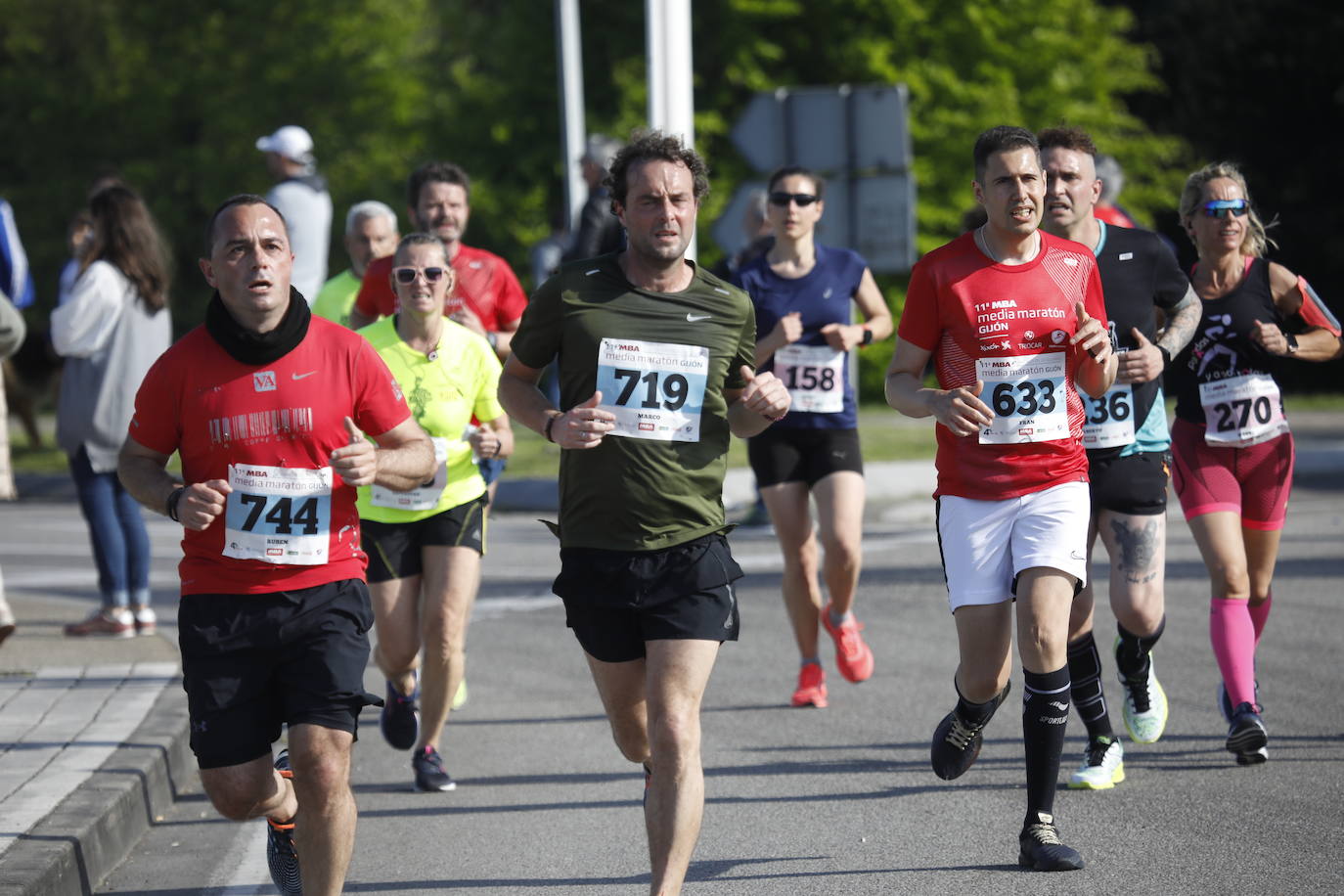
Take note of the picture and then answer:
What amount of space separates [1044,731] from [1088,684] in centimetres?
113

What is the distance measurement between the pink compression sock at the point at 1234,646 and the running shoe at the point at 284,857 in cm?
360

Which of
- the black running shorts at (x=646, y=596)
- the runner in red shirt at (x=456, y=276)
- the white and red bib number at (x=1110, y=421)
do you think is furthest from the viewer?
the runner in red shirt at (x=456, y=276)

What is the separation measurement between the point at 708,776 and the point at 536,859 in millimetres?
1230

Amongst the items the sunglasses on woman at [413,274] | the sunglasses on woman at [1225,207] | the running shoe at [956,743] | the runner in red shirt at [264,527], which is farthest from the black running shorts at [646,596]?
the sunglasses on woman at [1225,207]

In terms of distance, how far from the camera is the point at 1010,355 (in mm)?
5805

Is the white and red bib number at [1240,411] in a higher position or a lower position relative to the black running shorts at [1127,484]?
higher

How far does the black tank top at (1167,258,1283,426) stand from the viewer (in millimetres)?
7223

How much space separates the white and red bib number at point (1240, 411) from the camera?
283 inches

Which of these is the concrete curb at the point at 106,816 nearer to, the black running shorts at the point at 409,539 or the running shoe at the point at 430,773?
the running shoe at the point at 430,773

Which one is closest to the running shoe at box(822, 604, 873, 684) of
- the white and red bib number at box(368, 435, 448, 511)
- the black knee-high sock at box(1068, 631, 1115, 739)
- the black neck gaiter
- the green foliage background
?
the black knee-high sock at box(1068, 631, 1115, 739)

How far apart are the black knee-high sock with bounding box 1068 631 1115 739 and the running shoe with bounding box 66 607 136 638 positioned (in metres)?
5.32

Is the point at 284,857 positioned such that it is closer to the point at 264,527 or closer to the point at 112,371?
the point at 264,527

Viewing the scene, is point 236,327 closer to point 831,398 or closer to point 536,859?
point 536,859

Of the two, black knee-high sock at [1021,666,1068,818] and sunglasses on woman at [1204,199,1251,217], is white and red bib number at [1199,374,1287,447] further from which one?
black knee-high sock at [1021,666,1068,818]
